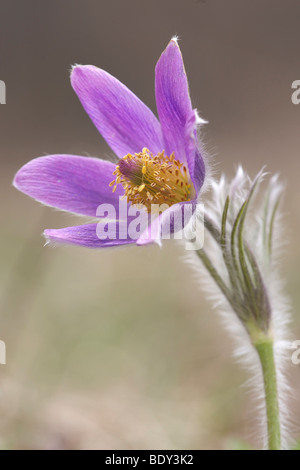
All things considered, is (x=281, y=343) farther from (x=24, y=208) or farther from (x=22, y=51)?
(x=22, y=51)

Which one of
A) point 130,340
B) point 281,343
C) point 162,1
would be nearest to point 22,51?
point 162,1

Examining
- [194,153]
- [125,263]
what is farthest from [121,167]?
[125,263]

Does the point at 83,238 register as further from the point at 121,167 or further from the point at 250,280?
the point at 250,280

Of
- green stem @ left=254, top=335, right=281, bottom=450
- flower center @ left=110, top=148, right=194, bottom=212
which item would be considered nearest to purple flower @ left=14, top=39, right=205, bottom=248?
flower center @ left=110, top=148, right=194, bottom=212

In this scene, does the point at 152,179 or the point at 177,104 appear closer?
the point at 177,104

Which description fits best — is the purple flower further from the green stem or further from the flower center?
Answer: the green stem
